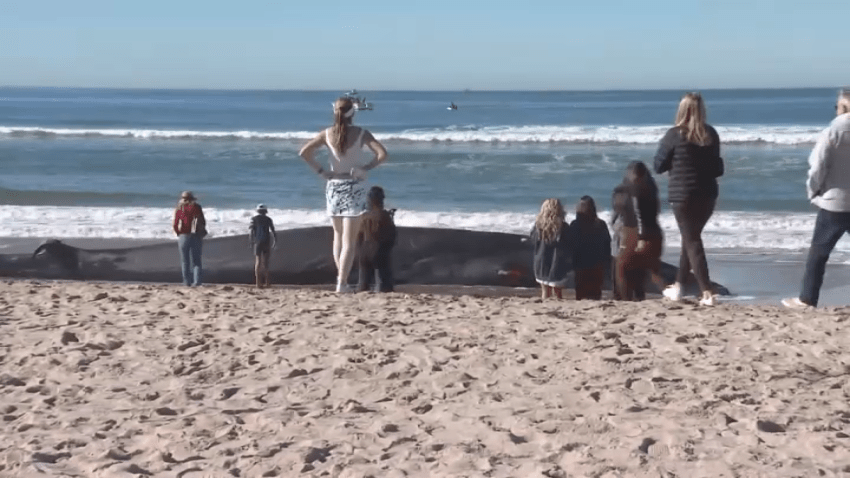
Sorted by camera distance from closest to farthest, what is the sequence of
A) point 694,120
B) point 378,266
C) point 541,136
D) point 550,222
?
point 694,120
point 550,222
point 378,266
point 541,136

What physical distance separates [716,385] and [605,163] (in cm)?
2476

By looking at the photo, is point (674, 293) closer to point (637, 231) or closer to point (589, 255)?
point (637, 231)

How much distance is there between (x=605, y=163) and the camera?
98.6 ft

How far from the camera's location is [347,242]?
8406mm

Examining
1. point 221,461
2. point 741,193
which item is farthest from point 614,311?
point 741,193

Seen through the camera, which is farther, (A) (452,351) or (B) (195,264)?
(B) (195,264)

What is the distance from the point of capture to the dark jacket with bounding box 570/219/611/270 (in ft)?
28.9

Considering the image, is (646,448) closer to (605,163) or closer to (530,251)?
(530,251)

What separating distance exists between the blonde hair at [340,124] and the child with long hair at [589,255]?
6.23 feet

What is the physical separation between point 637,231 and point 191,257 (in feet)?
14.6

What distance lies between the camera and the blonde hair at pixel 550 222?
877 cm

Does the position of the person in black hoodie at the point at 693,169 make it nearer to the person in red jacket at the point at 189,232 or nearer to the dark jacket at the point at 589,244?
the dark jacket at the point at 589,244

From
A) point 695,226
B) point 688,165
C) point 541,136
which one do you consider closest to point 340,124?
point 688,165

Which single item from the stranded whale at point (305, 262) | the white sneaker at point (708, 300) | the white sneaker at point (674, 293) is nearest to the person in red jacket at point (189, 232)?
the stranded whale at point (305, 262)
